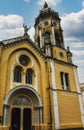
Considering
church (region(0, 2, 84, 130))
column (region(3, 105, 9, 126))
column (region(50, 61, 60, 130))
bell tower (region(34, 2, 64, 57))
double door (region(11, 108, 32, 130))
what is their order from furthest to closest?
bell tower (region(34, 2, 64, 57))
column (region(50, 61, 60, 130))
church (region(0, 2, 84, 130))
double door (region(11, 108, 32, 130))
column (region(3, 105, 9, 126))

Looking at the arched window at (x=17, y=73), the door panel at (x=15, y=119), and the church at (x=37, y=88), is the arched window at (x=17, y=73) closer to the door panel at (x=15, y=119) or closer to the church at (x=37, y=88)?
the church at (x=37, y=88)

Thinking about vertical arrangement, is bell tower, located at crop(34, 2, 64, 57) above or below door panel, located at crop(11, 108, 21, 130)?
above

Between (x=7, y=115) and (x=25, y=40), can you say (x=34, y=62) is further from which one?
(x=7, y=115)

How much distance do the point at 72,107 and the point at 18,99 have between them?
7006 millimetres

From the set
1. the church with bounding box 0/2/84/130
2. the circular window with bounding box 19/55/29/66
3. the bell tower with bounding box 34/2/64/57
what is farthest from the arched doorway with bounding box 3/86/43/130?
the bell tower with bounding box 34/2/64/57

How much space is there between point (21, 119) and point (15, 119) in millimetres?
660

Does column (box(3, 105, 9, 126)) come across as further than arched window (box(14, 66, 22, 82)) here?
No

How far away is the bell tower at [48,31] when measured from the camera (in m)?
22.3

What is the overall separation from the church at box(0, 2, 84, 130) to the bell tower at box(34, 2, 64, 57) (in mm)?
243

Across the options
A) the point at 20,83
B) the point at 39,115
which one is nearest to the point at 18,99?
the point at 20,83

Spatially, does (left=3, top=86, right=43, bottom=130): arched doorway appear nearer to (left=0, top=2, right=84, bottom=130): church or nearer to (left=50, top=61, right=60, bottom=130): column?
(left=0, top=2, right=84, bottom=130): church

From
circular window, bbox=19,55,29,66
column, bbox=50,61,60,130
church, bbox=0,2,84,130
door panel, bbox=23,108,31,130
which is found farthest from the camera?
circular window, bbox=19,55,29,66

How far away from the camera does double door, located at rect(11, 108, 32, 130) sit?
15.7m

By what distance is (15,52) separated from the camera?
60.8 feet
